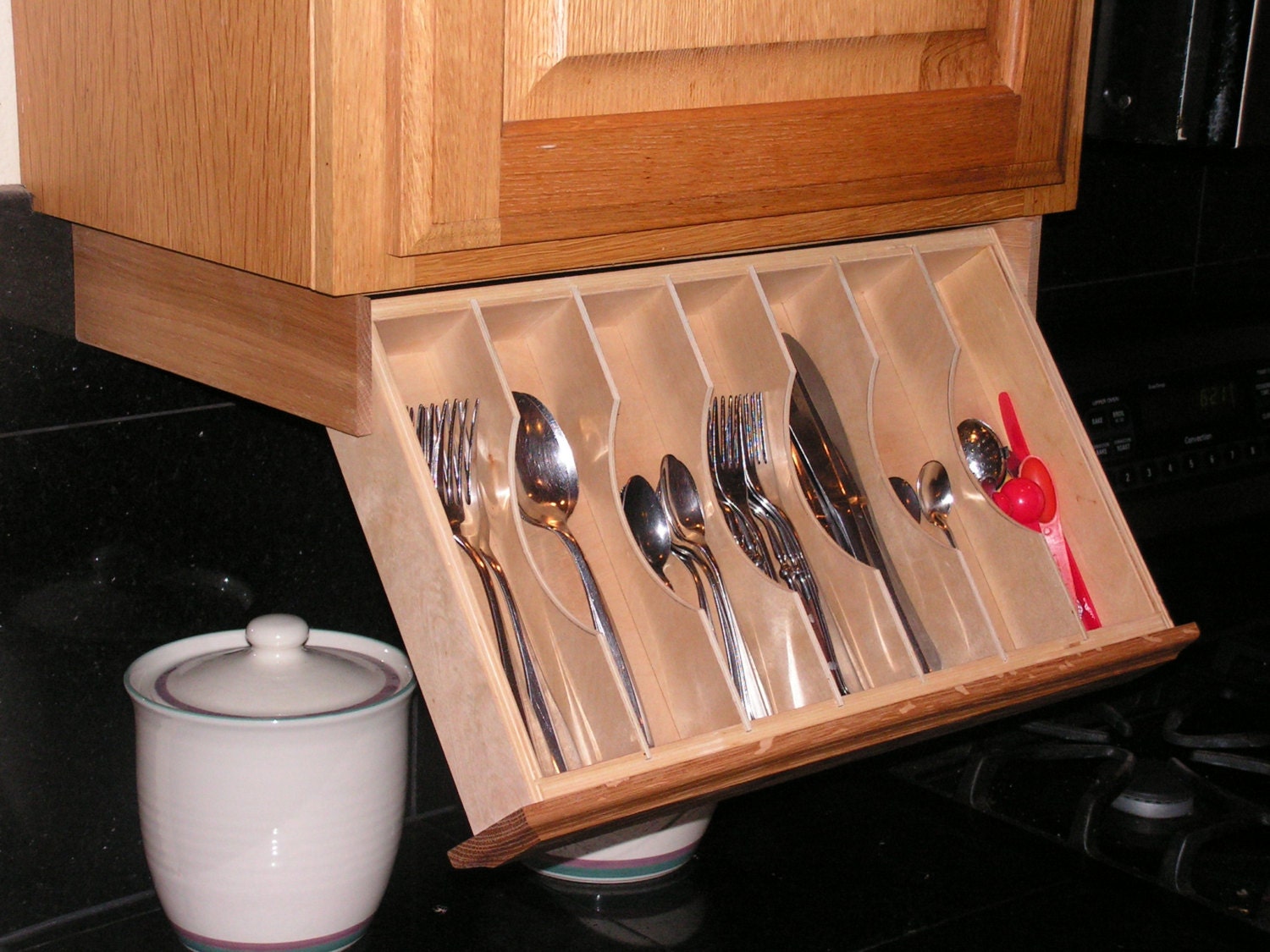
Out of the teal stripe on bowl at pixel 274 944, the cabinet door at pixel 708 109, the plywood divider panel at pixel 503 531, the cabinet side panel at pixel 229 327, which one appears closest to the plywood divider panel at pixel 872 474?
the cabinet door at pixel 708 109

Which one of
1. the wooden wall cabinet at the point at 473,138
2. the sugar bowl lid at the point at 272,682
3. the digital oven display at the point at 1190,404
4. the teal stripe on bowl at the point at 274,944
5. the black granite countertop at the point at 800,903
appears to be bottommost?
the black granite countertop at the point at 800,903

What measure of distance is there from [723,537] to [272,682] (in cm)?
31

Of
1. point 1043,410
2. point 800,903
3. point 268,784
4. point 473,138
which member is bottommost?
point 800,903

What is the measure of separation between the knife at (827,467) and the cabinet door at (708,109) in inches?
7.1

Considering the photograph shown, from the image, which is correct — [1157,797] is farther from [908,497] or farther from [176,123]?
[176,123]

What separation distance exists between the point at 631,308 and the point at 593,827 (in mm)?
361

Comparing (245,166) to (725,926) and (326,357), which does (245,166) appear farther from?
(725,926)

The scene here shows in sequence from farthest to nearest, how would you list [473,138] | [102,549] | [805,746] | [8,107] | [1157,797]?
[1157,797]
[102,549]
[8,107]
[805,746]
[473,138]

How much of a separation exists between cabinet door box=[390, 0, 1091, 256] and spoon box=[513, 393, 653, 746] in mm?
180

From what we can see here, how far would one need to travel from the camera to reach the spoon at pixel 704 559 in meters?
0.96

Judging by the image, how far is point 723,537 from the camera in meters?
0.96

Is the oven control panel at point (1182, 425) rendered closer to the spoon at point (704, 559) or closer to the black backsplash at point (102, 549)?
the spoon at point (704, 559)

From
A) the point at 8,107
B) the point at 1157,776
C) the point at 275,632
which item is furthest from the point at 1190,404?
the point at 8,107

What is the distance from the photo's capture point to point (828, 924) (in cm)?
114
